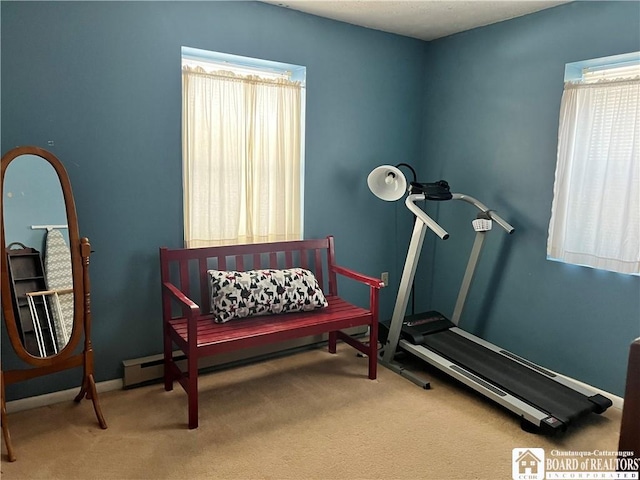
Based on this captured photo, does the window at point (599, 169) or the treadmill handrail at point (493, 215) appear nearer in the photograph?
the window at point (599, 169)

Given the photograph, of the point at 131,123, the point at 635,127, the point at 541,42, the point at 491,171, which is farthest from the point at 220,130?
the point at 635,127

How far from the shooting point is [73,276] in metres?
2.46

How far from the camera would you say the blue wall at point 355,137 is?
2.55 meters

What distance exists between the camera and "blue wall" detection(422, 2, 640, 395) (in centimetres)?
284

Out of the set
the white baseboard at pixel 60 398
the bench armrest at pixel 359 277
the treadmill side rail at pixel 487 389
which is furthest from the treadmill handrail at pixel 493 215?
the white baseboard at pixel 60 398

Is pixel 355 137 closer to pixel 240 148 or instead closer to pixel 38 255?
pixel 240 148

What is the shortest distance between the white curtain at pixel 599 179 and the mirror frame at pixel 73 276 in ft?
9.54

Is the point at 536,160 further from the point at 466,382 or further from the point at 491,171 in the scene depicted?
the point at 466,382

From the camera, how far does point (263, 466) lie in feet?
7.14

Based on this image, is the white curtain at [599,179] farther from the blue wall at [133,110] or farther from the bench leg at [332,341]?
the bench leg at [332,341]

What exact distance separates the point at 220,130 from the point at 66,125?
0.90 m

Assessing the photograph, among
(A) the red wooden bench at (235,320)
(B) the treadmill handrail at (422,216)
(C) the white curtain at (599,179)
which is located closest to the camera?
(A) the red wooden bench at (235,320)

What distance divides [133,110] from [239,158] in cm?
73

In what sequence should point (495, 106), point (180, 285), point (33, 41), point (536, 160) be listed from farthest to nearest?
point (495, 106) → point (536, 160) → point (180, 285) → point (33, 41)
